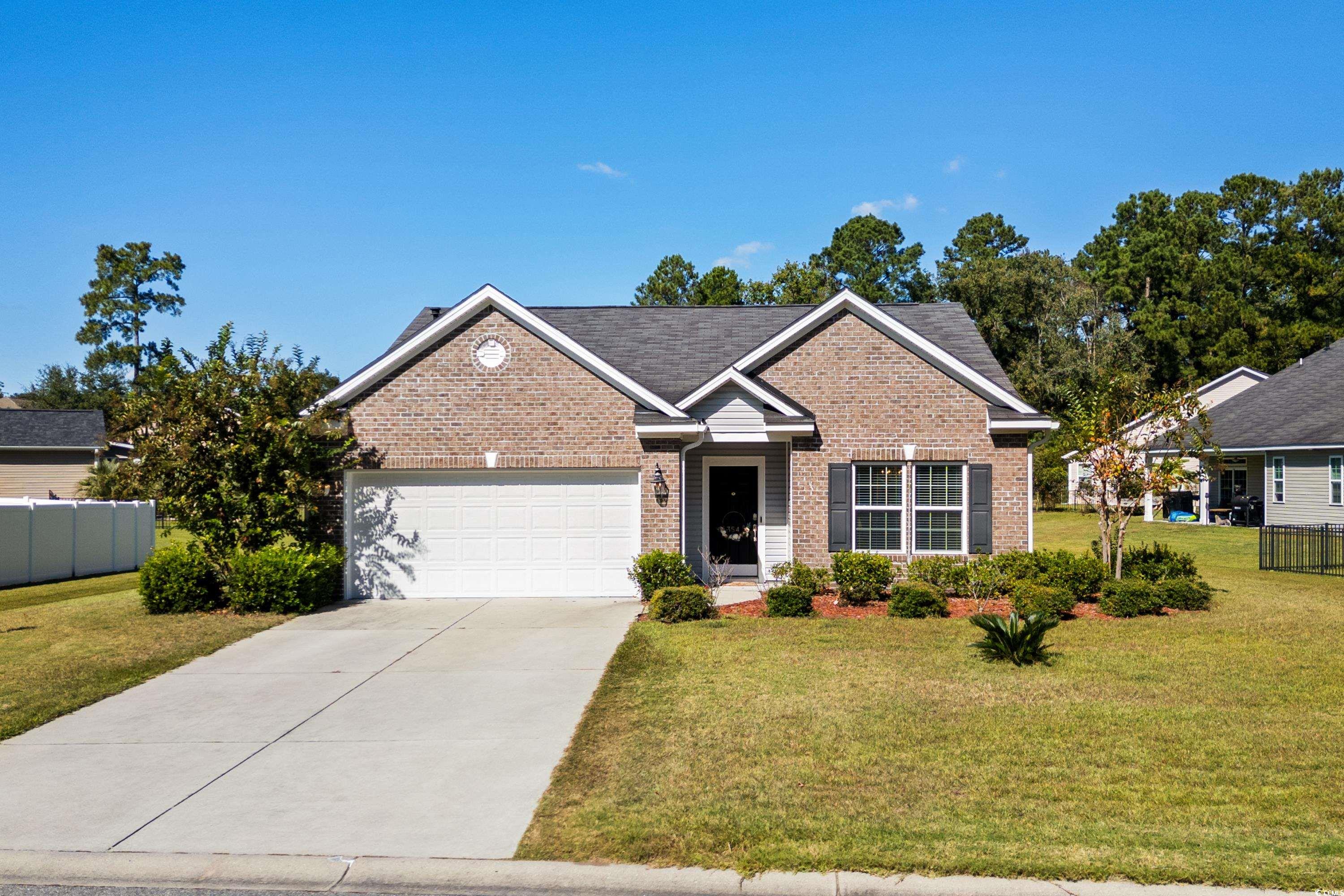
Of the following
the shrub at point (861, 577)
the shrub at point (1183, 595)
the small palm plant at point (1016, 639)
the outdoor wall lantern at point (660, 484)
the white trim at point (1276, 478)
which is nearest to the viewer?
the small palm plant at point (1016, 639)

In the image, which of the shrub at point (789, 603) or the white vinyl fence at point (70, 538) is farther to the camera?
the white vinyl fence at point (70, 538)

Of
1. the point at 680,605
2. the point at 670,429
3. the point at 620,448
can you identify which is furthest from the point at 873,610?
the point at 620,448

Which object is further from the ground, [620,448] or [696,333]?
[696,333]

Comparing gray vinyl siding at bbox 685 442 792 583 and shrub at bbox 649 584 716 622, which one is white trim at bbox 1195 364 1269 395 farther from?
shrub at bbox 649 584 716 622

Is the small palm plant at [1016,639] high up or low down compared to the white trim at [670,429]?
down

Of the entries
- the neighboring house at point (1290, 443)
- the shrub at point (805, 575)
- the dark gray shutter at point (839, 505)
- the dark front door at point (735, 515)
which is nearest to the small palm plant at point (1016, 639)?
the shrub at point (805, 575)

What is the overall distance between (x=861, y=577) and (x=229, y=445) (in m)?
10.1

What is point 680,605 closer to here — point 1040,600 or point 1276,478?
point 1040,600

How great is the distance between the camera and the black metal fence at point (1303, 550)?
62.6 feet

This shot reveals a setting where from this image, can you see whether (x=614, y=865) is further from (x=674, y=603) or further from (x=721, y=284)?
(x=721, y=284)

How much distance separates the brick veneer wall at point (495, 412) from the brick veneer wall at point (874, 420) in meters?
2.68

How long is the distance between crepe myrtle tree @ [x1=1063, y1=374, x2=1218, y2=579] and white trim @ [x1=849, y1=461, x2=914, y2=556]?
9.31 feet

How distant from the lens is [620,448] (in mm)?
15383

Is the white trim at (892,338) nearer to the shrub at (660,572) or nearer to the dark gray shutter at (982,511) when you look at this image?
the dark gray shutter at (982,511)
